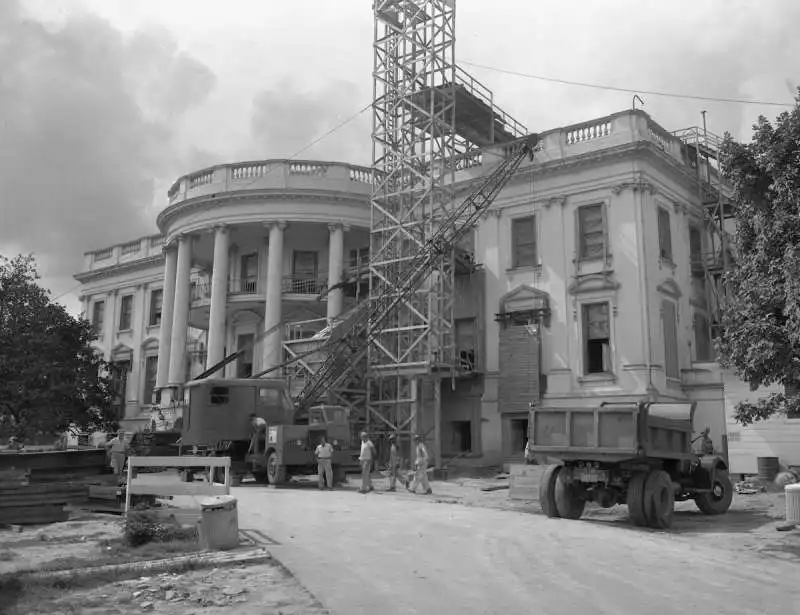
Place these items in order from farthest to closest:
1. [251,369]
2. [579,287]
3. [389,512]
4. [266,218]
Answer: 1. [251,369]
2. [266,218]
3. [579,287]
4. [389,512]

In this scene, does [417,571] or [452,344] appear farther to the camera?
[452,344]

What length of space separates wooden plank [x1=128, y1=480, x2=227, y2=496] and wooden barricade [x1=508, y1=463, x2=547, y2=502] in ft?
26.9

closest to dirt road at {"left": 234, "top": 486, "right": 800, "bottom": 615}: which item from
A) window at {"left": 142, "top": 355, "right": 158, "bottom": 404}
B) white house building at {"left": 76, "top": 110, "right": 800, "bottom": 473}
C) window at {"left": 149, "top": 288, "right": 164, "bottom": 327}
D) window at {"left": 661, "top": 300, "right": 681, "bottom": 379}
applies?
white house building at {"left": 76, "top": 110, "right": 800, "bottom": 473}

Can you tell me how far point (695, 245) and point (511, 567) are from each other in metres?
24.9

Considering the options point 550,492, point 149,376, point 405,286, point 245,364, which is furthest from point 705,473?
point 149,376

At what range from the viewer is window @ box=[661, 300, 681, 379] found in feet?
93.3

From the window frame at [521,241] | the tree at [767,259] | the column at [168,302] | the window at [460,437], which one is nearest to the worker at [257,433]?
the window at [460,437]

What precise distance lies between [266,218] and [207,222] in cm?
296

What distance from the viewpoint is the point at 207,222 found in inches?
1399

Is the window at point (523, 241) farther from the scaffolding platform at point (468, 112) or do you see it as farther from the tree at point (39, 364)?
the tree at point (39, 364)

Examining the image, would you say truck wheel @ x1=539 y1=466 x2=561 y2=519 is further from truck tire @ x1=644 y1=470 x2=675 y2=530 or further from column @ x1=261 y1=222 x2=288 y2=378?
column @ x1=261 y1=222 x2=288 y2=378

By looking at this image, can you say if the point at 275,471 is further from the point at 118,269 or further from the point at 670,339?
the point at 118,269

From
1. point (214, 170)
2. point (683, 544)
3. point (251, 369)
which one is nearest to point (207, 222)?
point (214, 170)

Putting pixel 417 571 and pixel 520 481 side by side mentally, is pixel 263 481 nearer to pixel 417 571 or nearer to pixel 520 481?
pixel 520 481
